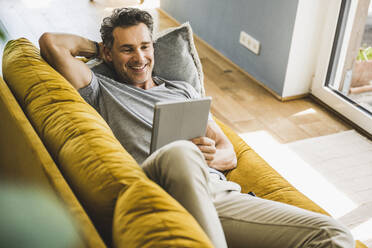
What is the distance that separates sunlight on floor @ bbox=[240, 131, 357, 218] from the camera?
227 centimetres

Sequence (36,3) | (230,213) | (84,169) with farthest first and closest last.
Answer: (36,3), (230,213), (84,169)

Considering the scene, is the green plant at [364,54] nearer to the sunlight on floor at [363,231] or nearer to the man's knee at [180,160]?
the sunlight on floor at [363,231]

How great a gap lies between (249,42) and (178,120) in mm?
2212

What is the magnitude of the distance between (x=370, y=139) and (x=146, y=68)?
1.68 meters

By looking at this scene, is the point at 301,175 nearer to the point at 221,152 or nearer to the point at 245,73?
the point at 221,152

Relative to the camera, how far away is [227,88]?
132 inches

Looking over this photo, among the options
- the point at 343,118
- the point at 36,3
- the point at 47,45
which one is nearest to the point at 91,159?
the point at 47,45

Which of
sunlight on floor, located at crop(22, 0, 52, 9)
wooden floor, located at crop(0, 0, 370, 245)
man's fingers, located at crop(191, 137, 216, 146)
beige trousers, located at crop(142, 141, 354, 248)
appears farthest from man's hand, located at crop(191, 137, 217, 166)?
sunlight on floor, located at crop(22, 0, 52, 9)

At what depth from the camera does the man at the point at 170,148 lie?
1.14m

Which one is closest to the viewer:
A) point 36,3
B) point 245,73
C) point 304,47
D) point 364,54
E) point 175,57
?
point 175,57

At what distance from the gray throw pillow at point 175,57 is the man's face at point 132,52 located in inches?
6.4

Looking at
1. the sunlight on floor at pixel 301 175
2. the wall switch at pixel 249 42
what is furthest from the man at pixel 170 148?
the wall switch at pixel 249 42

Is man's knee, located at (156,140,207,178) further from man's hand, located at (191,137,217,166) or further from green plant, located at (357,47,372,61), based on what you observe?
green plant, located at (357,47,372,61)

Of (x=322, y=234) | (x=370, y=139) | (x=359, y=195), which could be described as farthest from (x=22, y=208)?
(x=370, y=139)
